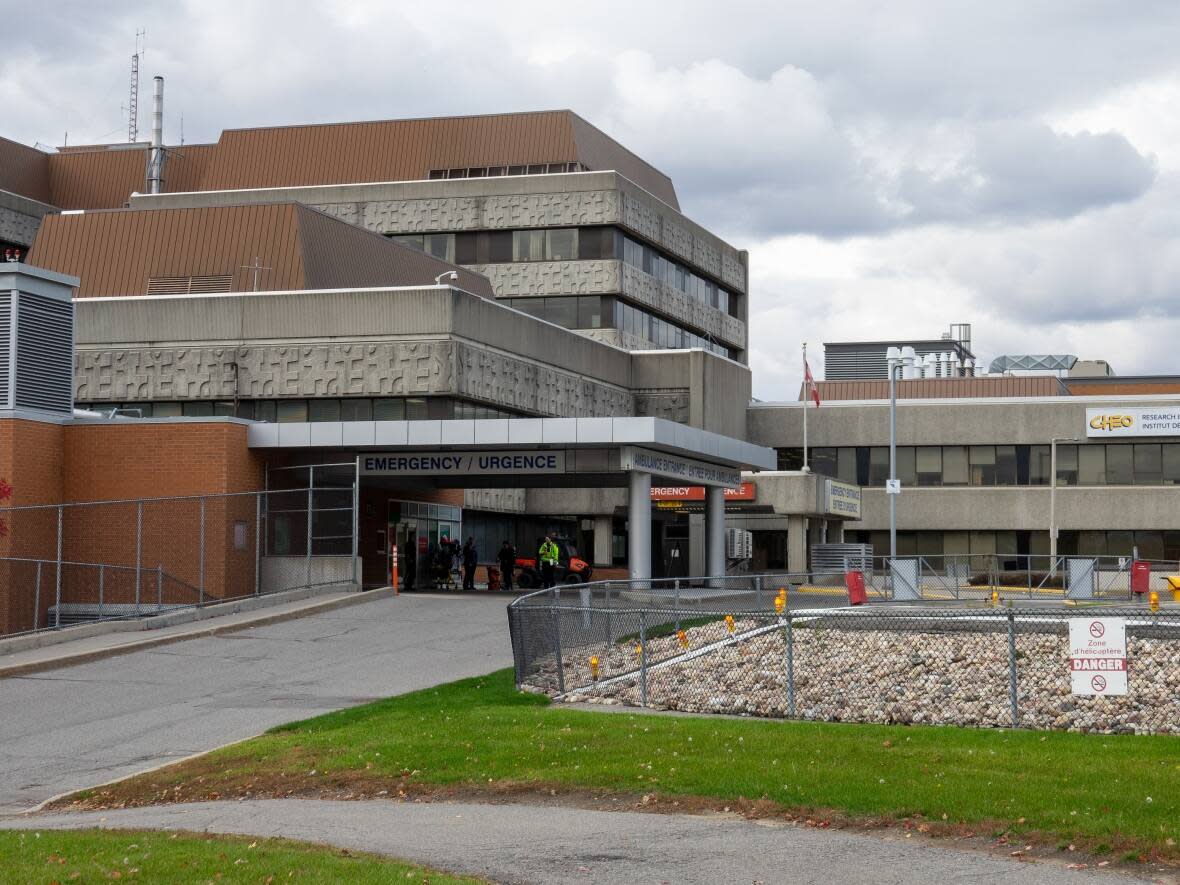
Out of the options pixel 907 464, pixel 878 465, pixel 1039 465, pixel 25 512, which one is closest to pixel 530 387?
pixel 25 512

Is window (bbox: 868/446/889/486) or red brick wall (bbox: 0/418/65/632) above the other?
window (bbox: 868/446/889/486)

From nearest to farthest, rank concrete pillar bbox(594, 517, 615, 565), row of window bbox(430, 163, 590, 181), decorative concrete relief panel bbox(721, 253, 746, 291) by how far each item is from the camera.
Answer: concrete pillar bbox(594, 517, 615, 565), row of window bbox(430, 163, 590, 181), decorative concrete relief panel bbox(721, 253, 746, 291)

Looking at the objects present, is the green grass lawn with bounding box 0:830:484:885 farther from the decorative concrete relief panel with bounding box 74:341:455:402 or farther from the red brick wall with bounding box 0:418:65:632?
the decorative concrete relief panel with bounding box 74:341:455:402

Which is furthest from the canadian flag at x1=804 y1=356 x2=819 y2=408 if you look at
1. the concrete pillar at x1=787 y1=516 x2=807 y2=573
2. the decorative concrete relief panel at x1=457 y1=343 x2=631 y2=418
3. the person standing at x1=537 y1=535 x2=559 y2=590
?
the person standing at x1=537 y1=535 x2=559 y2=590

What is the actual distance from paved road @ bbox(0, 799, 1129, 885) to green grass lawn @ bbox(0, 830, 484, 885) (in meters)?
0.71

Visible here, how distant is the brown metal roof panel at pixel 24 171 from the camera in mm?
75438

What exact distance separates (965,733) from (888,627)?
15.0 feet

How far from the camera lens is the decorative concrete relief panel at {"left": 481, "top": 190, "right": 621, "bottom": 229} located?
71125mm

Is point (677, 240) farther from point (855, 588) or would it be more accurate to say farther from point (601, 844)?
point (601, 844)

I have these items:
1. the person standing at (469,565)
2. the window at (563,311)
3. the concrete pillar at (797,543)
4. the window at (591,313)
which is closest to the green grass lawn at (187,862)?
the person standing at (469,565)

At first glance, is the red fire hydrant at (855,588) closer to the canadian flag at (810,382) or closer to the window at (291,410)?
the window at (291,410)

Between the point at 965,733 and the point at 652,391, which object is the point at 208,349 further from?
the point at 965,733

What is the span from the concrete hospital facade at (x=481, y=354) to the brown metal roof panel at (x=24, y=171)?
146mm

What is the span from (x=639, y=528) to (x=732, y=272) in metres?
46.8
